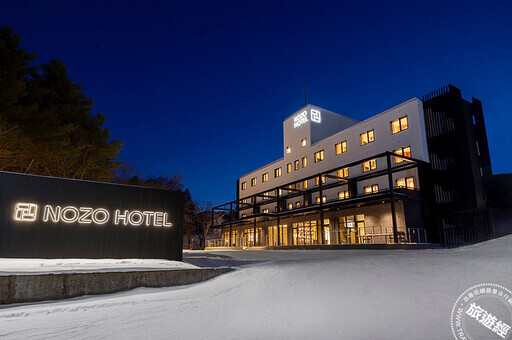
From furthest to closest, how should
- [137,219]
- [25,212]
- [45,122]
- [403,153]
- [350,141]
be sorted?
[350,141] → [403,153] → [45,122] → [137,219] → [25,212]

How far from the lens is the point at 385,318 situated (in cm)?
498

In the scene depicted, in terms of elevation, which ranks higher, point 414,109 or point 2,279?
point 414,109

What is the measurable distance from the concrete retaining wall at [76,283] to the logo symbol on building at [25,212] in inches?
131

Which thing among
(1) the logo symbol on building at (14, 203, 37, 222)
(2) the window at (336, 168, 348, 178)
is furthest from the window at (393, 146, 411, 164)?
(1) the logo symbol on building at (14, 203, 37, 222)

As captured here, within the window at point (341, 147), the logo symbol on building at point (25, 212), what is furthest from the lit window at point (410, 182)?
the logo symbol on building at point (25, 212)

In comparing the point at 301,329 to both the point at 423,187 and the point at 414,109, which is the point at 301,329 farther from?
the point at 414,109

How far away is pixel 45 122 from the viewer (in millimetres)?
19844

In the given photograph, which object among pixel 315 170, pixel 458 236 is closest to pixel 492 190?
pixel 458 236

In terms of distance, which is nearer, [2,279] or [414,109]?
[2,279]

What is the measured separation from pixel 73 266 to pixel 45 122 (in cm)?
1461

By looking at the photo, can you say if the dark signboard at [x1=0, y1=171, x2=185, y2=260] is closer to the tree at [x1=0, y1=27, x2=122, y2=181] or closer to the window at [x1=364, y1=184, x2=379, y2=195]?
the tree at [x1=0, y1=27, x2=122, y2=181]

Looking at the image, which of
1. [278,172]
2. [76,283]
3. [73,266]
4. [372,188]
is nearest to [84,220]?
[73,266]

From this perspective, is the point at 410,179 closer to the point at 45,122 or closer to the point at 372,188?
the point at 372,188

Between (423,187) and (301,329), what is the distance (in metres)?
23.5
